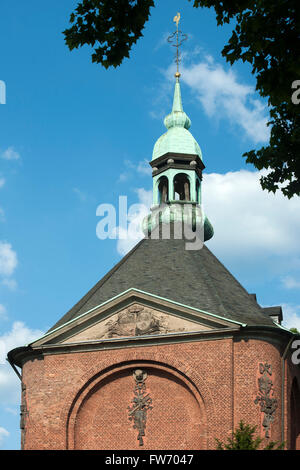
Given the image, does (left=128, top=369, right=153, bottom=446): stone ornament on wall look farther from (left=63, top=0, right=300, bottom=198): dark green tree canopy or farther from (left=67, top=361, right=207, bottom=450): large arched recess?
(left=63, top=0, right=300, bottom=198): dark green tree canopy

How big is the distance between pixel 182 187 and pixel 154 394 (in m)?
14.1

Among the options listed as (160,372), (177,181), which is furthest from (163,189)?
(160,372)

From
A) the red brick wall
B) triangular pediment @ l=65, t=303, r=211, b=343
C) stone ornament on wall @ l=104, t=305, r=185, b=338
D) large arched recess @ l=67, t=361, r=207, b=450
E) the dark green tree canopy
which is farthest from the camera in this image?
stone ornament on wall @ l=104, t=305, r=185, b=338

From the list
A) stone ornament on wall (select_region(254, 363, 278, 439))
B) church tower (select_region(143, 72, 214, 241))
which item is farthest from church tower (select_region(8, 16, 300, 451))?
church tower (select_region(143, 72, 214, 241))

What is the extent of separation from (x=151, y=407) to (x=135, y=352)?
85.7 inches

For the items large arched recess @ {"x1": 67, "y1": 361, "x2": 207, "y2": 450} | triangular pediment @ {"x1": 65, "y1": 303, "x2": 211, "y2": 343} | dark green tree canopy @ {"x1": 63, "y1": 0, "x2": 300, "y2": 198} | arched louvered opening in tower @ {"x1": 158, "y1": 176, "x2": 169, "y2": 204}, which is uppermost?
arched louvered opening in tower @ {"x1": 158, "y1": 176, "x2": 169, "y2": 204}

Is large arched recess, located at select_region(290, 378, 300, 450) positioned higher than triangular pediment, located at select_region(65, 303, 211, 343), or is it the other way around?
triangular pediment, located at select_region(65, 303, 211, 343)

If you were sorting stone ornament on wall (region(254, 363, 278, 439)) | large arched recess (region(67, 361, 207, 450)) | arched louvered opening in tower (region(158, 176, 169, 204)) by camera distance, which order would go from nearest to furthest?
stone ornament on wall (region(254, 363, 278, 439)) → large arched recess (region(67, 361, 207, 450)) → arched louvered opening in tower (region(158, 176, 169, 204))

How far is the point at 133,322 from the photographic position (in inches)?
1094

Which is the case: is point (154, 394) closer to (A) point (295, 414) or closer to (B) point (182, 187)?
(A) point (295, 414)

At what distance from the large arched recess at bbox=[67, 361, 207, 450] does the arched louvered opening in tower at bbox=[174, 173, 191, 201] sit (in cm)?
1177

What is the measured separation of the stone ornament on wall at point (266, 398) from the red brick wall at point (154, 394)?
185 millimetres

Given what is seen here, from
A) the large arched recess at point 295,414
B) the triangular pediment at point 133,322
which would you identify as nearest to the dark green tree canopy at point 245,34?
the triangular pediment at point 133,322

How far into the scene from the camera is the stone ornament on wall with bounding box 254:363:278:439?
2544cm
